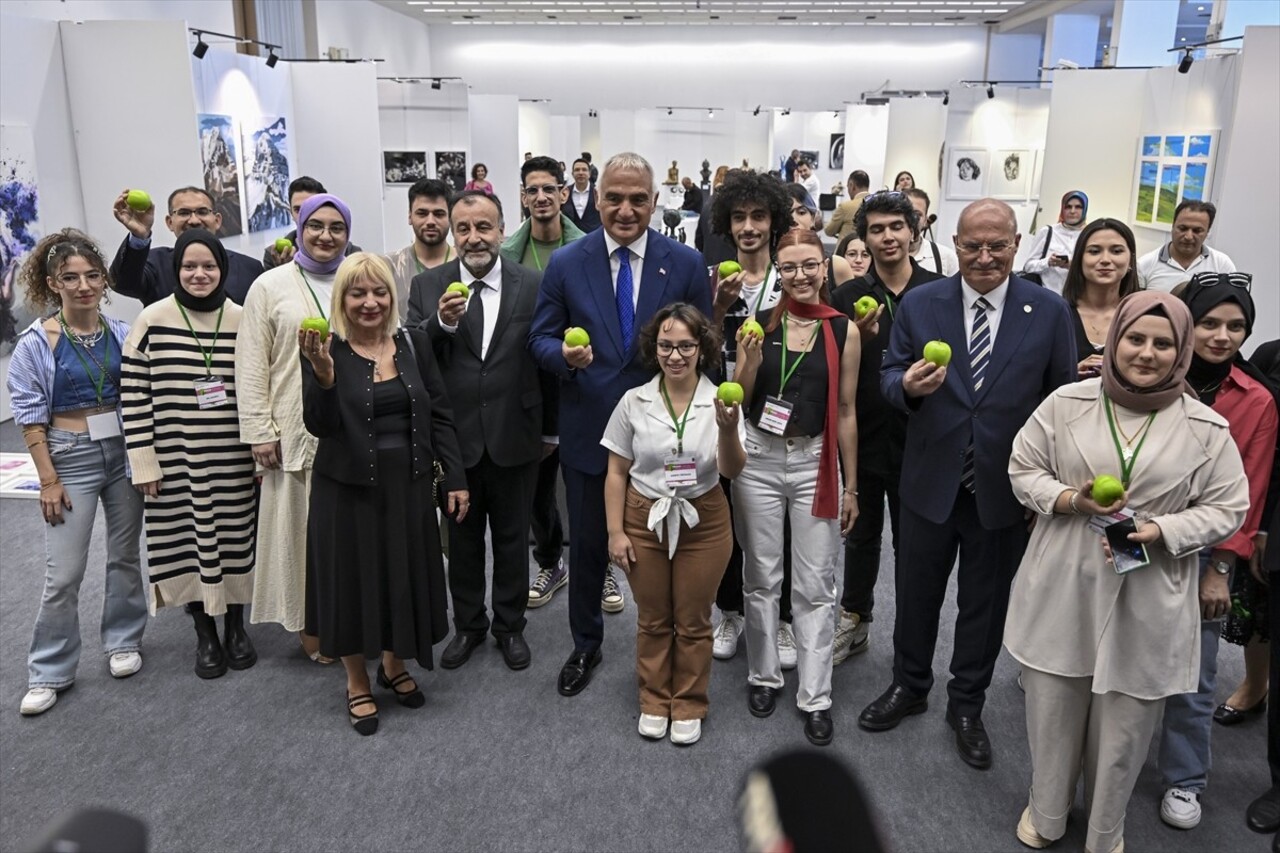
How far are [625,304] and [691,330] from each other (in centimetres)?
47

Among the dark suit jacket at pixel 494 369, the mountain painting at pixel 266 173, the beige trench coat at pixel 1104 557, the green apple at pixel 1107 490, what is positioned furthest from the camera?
Result: the mountain painting at pixel 266 173

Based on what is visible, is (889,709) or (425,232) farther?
(425,232)

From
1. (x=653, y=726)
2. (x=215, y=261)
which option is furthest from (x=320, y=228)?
(x=653, y=726)

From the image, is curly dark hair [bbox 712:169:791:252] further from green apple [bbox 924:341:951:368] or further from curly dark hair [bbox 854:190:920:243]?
green apple [bbox 924:341:951:368]

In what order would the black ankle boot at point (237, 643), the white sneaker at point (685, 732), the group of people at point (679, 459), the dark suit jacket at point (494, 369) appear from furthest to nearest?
the black ankle boot at point (237, 643), the dark suit jacket at point (494, 369), the white sneaker at point (685, 732), the group of people at point (679, 459)

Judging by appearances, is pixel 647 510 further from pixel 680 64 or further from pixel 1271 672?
pixel 680 64

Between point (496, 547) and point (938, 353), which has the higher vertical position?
point (938, 353)

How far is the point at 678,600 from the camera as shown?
371 cm

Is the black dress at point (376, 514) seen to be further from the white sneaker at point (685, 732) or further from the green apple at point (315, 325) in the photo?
the white sneaker at point (685, 732)

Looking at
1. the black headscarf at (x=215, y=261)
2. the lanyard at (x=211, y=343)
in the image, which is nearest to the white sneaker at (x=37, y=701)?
the lanyard at (x=211, y=343)

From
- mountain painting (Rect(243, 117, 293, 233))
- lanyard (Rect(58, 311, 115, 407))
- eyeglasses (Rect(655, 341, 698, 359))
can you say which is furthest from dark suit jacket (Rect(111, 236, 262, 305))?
mountain painting (Rect(243, 117, 293, 233))

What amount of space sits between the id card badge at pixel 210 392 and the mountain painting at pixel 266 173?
8576mm

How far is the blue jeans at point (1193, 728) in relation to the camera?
3248mm

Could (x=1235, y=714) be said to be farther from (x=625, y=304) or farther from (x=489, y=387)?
(x=489, y=387)
